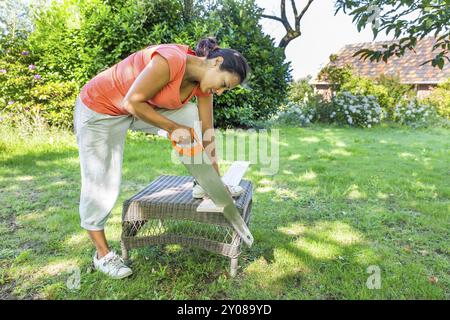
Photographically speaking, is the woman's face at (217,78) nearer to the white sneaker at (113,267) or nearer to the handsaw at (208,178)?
the handsaw at (208,178)

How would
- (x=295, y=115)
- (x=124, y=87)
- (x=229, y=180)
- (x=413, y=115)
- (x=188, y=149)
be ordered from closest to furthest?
1. (x=188, y=149)
2. (x=124, y=87)
3. (x=229, y=180)
4. (x=295, y=115)
5. (x=413, y=115)

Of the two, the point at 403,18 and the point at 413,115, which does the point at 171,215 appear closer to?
the point at 403,18

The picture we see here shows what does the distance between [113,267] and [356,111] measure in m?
8.18

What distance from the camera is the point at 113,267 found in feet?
6.98

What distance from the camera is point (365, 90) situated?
10.4 meters

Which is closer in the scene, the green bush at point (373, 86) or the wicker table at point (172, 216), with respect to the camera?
the wicker table at point (172, 216)

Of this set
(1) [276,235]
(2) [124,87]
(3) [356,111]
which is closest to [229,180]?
(1) [276,235]

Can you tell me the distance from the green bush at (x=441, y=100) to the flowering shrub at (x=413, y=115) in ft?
1.37

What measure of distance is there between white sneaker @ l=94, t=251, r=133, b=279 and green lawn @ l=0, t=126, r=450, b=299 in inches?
1.8

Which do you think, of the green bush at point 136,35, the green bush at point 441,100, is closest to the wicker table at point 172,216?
the green bush at point 136,35

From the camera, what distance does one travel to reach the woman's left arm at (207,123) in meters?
2.23

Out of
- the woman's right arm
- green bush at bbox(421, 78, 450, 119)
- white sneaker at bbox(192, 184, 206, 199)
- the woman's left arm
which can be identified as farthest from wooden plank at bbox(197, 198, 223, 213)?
green bush at bbox(421, 78, 450, 119)

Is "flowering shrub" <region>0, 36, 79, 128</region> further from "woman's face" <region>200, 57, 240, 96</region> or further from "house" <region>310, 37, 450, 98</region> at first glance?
"house" <region>310, 37, 450, 98</region>

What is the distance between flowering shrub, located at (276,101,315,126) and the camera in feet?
28.6
